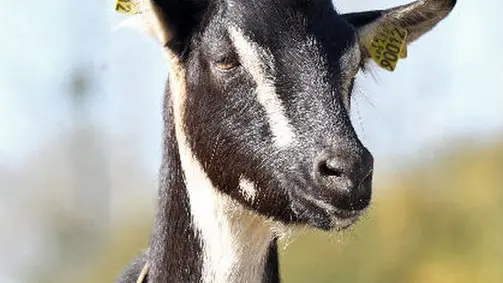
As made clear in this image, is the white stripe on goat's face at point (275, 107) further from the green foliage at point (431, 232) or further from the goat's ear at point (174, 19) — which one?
the green foliage at point (431, 232)

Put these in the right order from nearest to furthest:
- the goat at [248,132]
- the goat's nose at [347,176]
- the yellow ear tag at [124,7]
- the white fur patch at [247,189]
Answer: the goat's nose at [347,176], the goat at [248,132], the white fur patch at [247,189], the yellow ear tag at [124,7]

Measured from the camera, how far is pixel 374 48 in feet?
24.7

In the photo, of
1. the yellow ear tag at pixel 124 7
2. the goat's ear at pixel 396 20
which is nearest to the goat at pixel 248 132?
the yellow ear tag at pixel 124 7

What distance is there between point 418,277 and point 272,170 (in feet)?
51.1

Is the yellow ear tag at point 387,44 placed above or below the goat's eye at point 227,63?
below

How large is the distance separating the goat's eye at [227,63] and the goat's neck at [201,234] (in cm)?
41

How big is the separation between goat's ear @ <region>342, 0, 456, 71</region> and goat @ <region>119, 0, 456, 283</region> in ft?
0.94

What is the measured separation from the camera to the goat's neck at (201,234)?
22.2 ft

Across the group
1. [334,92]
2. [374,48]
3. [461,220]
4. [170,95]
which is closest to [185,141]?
[170,95]

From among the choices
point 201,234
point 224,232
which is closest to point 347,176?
point 224,232

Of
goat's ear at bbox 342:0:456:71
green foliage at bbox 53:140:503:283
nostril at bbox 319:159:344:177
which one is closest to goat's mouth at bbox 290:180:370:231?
nostril at bbox 319:159:344:177

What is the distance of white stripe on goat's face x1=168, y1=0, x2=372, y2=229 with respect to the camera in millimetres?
6328

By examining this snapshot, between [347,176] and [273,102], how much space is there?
2.02 ft

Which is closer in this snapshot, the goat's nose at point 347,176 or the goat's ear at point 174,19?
the goat's nose at point 347,176
